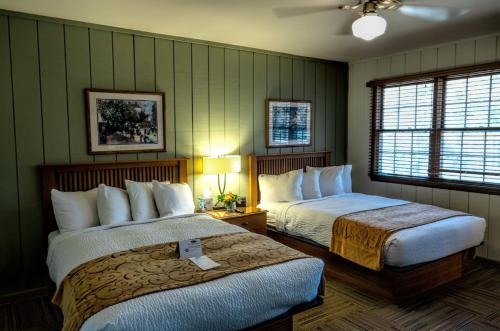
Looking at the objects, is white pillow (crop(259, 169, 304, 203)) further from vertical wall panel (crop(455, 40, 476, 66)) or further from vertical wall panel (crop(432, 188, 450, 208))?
vertical wall panel (crop(455, 40, 476, 66))

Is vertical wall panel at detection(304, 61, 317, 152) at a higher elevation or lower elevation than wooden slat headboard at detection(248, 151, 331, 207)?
higher

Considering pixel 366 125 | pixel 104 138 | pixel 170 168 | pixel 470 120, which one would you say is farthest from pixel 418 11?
pixel 104 138

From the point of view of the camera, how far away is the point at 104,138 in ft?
12.4

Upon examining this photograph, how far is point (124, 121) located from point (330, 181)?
2673mm

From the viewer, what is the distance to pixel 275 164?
16.5 ft

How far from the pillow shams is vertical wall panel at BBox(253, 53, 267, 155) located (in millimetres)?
1671

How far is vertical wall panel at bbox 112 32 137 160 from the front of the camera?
12.5ft

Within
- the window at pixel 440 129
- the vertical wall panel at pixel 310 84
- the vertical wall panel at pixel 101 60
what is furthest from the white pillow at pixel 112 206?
the window at pixel 440 129

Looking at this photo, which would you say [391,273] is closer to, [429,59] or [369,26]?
[369,26]

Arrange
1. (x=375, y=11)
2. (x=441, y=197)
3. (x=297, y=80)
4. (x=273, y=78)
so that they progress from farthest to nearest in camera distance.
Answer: (x=297, y=80) < (x=273, y=78) < (x=441, y=197) < (x=375, y=11)

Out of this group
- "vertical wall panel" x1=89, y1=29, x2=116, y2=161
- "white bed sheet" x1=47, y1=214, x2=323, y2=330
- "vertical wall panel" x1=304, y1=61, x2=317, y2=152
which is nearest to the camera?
"white bed sheet" x1=47, y1=214, x2=323, y2=330

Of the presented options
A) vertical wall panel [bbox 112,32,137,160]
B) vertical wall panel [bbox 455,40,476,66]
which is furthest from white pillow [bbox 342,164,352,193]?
vertical wall panel [bbox 112,32,137,160]

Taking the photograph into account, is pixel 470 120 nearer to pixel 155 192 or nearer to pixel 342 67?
pixel 342 67

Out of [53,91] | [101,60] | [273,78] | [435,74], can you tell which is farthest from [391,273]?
[53,91]
